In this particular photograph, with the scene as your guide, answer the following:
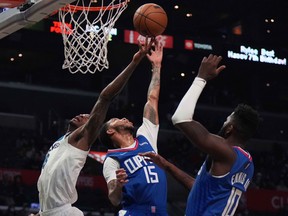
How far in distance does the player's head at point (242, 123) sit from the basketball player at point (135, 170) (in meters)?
1.17

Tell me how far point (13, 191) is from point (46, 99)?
297 inches

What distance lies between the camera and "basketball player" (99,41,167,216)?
5.25 metres

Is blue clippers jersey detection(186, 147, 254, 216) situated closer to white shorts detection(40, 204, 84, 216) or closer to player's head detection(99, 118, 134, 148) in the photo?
white shorts detection(40, 204, 84, 216)

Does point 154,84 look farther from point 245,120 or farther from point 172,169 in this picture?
point 245,120

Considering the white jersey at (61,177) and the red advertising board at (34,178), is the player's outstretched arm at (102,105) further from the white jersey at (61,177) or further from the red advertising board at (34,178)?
the red advertising board at (34,178)

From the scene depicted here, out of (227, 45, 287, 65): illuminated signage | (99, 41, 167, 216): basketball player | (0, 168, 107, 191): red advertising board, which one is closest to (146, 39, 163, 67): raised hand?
(99, 41, 167, 216): basketball player

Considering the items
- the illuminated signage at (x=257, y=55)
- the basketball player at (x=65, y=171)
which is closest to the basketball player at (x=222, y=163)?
the basketball player at (x=65, y=171)

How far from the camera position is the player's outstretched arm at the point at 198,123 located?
381 cm

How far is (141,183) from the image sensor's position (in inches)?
207

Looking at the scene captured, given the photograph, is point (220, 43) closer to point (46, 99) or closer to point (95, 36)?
point (46, 99)

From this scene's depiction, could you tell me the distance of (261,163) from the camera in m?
20.3

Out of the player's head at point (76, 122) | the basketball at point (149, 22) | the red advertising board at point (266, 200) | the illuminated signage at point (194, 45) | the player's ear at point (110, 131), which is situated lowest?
the red advertising board at point (266, 200)

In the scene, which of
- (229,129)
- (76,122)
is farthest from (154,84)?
(229,129)

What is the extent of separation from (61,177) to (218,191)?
5.56ft
